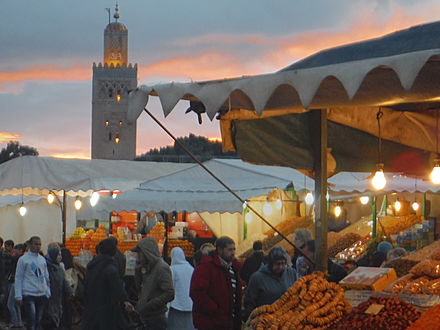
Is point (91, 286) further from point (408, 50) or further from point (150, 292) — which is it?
point (408, 50)

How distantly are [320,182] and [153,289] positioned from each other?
314cm

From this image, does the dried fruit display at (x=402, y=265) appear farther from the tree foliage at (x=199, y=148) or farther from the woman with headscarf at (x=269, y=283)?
the tree foliage at (x=199, y=148)

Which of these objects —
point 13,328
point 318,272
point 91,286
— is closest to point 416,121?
point 318,272

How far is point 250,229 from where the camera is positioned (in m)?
17.8

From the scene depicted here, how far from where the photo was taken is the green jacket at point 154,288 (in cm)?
830

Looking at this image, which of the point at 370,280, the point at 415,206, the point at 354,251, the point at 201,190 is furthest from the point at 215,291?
the point at 415,206

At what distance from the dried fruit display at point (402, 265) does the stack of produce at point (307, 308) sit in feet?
3.36

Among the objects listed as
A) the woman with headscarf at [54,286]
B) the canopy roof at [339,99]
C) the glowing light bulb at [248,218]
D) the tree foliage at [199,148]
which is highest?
the tree foliage at [199,148]

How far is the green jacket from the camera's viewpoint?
8.30 metres

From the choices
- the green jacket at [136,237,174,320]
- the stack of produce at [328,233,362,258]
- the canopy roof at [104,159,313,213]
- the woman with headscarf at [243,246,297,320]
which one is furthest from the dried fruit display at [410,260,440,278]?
the stack of produce at [328,233,362,258]

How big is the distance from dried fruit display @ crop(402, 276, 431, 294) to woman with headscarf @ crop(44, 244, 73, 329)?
770cm

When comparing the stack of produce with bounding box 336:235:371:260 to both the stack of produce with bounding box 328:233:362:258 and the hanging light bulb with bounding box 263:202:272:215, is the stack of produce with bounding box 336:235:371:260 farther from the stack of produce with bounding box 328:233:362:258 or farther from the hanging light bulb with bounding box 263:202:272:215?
the hanging light bulb with bounding box 263:202:272:215

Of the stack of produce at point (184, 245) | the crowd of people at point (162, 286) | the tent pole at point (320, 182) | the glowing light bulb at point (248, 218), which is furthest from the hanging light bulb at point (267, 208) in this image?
the tent pole at point (320, 182)

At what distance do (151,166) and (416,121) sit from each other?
15.7 m
